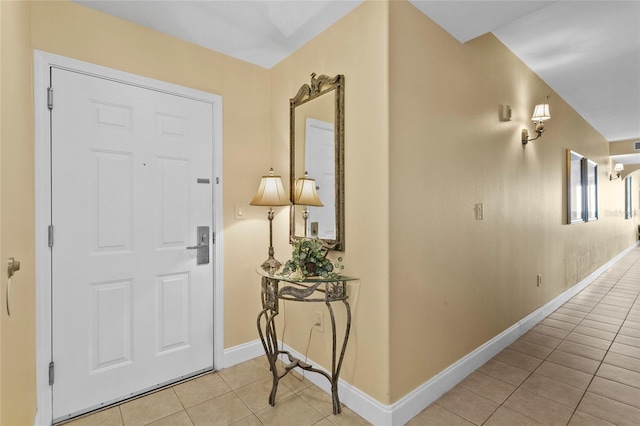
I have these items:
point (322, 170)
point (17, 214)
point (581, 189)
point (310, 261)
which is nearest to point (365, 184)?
point (322, 170)

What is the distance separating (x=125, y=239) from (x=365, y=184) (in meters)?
1.62

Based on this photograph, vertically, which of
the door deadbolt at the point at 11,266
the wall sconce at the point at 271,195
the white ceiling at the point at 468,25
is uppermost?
the white ceiling at the point at 468,25

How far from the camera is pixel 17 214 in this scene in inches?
55.5

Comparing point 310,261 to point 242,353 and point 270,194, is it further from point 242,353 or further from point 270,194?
point 242,353

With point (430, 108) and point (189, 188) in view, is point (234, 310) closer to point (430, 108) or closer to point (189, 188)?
point (189, 188)

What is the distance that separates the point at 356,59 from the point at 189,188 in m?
1.49

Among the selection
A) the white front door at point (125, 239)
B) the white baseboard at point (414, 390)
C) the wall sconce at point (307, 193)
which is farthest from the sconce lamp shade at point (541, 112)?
the white front door at point (125, 239)

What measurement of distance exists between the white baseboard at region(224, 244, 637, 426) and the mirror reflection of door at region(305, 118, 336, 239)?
1016 mm

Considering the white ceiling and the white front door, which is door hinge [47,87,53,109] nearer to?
the white front door

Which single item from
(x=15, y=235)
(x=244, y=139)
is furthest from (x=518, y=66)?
(x=15, y=235)

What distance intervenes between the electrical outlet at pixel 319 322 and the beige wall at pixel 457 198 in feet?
2.00

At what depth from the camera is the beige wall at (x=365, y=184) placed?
1.81 metres

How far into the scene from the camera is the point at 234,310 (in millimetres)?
2590

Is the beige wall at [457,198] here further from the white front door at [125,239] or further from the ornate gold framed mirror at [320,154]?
the white front door at [125,239]
